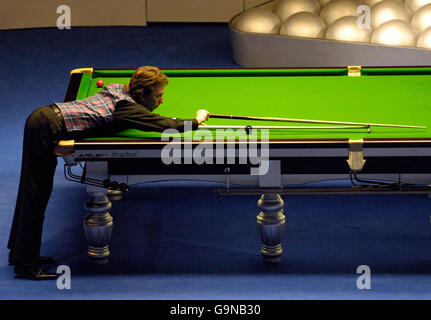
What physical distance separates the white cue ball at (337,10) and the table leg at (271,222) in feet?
12.5

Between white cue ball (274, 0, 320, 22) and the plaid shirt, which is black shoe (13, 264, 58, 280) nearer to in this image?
the plaid shirt

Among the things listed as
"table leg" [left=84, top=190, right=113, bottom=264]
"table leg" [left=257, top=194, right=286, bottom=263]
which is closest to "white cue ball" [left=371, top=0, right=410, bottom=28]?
"table leg" [left=257, top=194, right=286, bottom=263]

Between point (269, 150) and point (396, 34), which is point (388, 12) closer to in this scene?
point (396, 34)

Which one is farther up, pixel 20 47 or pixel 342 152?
pixel 20 47

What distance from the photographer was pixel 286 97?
511 centimetres

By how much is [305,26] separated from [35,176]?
13.3ft

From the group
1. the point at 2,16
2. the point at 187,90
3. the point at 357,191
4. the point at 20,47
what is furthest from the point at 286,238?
the point at 2,16

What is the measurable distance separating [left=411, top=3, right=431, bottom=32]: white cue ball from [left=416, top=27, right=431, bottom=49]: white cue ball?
0.52 ft

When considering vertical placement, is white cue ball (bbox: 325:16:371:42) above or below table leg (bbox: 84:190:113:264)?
above

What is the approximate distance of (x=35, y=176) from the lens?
4355 millimetres

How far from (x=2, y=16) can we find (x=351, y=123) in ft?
21.3

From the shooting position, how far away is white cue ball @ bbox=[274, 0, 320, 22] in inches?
322

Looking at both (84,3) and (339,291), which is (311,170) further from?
(84,3)

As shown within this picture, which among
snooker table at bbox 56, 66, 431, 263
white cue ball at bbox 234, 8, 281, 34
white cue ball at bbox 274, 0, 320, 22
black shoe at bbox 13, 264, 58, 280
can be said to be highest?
white cue ball at bbox 274, 0, 320, 22
